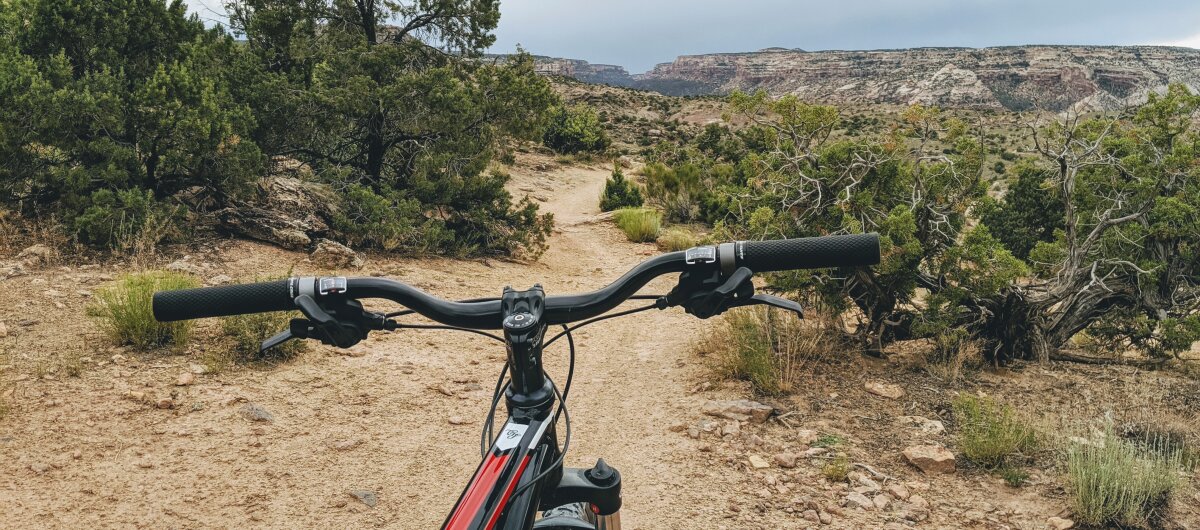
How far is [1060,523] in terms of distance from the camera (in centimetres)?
329

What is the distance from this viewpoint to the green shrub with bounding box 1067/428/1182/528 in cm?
317

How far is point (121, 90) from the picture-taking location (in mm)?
6566

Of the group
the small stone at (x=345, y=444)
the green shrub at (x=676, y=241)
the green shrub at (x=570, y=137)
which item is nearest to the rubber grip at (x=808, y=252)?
the small stone at (x=345, y=444)

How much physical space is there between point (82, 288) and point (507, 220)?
5511mm

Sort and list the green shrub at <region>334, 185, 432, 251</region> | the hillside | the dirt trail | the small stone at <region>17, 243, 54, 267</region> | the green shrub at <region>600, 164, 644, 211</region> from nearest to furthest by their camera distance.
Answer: the dirt trail, the small stone at <region>17, 243, 54, 267</region>, the green shrub at <region>334, 185, 432, 251</region>, the green shrub at <region>600, 164, 644, 211</region>, the hillside

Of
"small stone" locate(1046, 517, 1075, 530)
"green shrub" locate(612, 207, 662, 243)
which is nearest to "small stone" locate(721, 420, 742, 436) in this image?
"small stone" locate(1046, 517, 1075, 530)

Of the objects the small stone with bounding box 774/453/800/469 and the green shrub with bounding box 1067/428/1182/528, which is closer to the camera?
the green shrub with bounding box 1067/428/1182/528

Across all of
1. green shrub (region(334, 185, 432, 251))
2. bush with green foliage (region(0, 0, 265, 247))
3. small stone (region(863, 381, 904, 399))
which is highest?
bush with green foliage (region(0, 0, 265, 247))

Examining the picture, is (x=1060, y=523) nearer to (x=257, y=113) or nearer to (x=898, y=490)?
(x=898, y=490)

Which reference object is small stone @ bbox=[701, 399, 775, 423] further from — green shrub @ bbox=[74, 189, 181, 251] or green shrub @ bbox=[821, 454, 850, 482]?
green shrub @ bbox=[74, 189, 181, 251]

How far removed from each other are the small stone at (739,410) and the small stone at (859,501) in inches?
37.8

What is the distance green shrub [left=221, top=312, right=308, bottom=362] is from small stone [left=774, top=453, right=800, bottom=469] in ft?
12.1

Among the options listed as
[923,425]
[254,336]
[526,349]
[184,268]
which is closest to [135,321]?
[254,336]

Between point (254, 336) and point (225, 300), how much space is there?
3.85 metres
